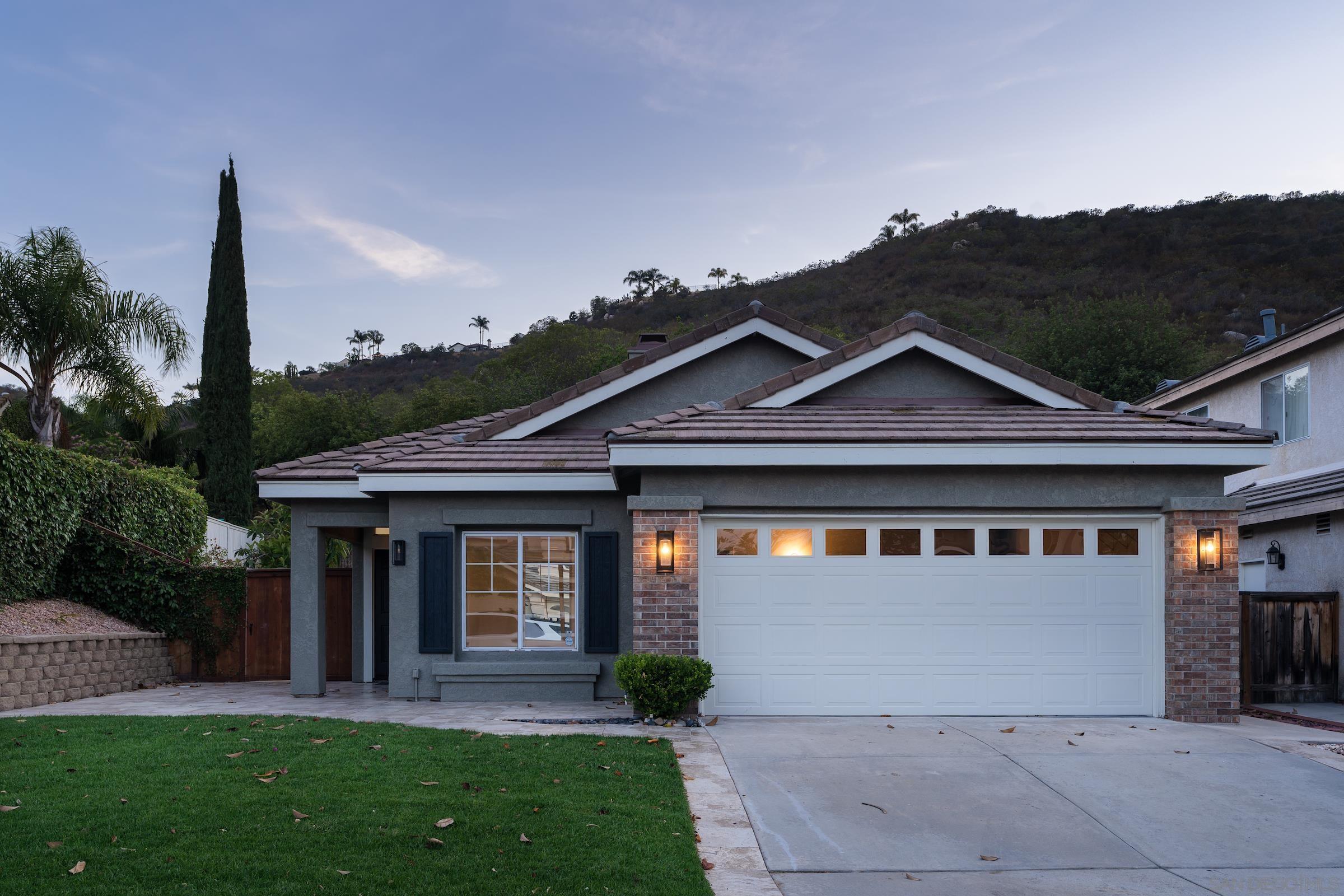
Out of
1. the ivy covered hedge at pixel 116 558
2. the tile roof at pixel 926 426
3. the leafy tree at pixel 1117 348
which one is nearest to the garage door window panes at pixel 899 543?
the tile roof at pixel 926 426

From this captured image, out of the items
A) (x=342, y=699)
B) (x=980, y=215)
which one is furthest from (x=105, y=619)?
(x=980, y=215)

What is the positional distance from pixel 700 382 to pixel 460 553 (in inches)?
160

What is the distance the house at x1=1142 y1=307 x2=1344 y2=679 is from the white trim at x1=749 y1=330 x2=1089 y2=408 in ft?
10.5

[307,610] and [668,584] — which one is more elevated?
[668,584]

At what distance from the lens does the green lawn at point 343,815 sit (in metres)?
4.84

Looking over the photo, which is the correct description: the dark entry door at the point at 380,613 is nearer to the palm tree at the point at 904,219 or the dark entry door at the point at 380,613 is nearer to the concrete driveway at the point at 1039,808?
the concrete driveway at the point at 1039,808

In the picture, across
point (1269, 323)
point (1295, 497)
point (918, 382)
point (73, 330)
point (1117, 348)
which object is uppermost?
point (1117, 348)

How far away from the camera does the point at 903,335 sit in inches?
449

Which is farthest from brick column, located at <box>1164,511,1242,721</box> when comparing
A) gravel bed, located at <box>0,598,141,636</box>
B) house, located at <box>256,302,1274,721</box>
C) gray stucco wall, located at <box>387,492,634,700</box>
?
gravel bed, located at <box>0,598,141,636</box>

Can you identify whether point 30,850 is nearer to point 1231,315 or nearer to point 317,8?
point 317,8

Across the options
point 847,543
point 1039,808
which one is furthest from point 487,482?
point 1039,808

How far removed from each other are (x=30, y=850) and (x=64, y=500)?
30.4 feet

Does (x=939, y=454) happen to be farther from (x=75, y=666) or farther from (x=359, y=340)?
(x=359, y=340)

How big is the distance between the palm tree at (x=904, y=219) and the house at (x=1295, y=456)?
6157cm
